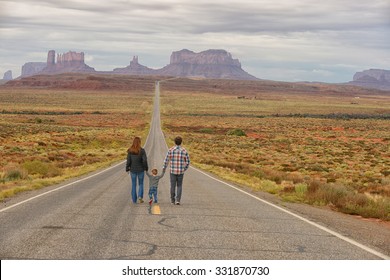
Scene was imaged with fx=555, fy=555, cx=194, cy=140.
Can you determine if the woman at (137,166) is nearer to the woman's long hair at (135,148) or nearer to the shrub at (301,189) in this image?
the woman's long hair at (135,148)

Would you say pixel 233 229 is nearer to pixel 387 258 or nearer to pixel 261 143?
pixel 387 258

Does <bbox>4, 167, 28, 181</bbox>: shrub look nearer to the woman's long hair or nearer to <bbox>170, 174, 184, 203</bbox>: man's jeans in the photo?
the woman's long hair

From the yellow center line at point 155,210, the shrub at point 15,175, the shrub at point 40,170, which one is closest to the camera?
the yellow center line at point 155,210

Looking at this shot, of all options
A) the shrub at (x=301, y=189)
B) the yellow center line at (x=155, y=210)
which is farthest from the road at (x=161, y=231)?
the shrub at (x=301, y=189)

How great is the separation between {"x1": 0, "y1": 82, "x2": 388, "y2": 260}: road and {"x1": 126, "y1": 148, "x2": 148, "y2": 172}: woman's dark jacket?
0.98m

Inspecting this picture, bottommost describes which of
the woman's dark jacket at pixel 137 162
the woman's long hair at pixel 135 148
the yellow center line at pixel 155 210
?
the yellow center line at pixel 155 210

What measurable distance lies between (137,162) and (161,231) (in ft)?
16.4

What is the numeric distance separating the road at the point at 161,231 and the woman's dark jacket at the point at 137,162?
98 centimetres

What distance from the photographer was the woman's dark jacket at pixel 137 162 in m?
15.3

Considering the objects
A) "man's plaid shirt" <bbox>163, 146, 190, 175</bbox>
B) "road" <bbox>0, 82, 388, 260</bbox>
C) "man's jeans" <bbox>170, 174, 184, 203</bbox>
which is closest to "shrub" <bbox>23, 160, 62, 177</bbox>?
"road" <bbox>0, 82, 388, 260</bbox>

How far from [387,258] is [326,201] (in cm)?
914

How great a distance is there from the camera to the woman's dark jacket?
50.1 feet

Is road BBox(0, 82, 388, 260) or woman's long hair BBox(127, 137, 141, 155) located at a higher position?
woman's long hair BBox(127, 137, 141, 155)

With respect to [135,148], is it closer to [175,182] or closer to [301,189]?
[175,182]
